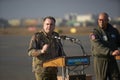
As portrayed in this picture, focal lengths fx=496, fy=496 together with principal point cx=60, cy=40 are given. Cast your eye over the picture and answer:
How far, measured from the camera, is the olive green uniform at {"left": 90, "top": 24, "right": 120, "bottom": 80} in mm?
8297

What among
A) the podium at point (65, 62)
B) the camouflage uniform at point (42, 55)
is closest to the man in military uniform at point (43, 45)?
the camouflage uniform at point (42, 55)

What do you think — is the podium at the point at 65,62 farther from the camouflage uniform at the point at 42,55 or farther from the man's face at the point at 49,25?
the man's face at the point at 49,25

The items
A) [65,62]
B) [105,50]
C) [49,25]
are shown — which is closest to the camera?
[65,62]

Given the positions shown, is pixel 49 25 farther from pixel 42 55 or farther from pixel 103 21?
pixel 103 21

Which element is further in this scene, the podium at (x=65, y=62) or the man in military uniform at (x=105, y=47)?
the man in military uniform at (x=105, y=47)

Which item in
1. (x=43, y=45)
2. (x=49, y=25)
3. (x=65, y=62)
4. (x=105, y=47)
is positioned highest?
(x=49, y=25)

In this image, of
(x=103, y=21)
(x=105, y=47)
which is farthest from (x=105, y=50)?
(x=103, y=21)

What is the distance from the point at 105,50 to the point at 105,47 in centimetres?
5

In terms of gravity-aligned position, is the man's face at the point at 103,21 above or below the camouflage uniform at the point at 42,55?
above

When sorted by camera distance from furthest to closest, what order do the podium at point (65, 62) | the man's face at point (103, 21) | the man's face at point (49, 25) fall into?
the man's face at point (103, 21)
the man's face at point (49, 25)
the podium at point (65, 62)

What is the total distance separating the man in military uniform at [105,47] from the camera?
8288mm

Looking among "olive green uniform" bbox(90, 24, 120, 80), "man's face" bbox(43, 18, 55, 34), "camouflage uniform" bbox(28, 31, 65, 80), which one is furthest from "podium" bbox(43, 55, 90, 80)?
"olive green uniform" bbox(90, 24, 120, 80)

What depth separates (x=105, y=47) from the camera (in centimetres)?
828

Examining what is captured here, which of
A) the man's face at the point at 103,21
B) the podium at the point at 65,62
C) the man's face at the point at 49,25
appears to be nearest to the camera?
the podium at the point at 65,62
